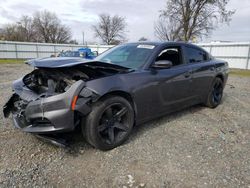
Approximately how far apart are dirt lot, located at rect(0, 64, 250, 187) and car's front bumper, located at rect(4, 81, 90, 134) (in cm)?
46

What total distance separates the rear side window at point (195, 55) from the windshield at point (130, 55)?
999mm

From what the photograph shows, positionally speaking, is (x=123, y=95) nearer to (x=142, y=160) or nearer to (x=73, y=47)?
(x=142, y=160)

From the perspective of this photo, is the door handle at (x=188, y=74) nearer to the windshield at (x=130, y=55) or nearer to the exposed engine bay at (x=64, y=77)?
the windshield at (x=130, y=55)

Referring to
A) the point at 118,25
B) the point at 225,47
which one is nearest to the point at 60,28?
the point at 118,25

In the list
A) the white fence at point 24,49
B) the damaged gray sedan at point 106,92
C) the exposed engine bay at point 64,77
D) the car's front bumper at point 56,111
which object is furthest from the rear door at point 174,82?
the white fence at point 24,49

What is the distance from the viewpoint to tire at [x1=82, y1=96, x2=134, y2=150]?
8.44 ft

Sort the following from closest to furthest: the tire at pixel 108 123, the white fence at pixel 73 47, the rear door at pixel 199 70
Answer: the tire at pixel 108 123 → the rear door at pixel 199 70 → the white fence at pixel 73 47

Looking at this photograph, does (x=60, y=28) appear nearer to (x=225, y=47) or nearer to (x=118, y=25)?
(x=118, y=25)

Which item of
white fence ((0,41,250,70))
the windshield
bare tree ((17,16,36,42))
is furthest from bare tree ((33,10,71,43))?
the windshield

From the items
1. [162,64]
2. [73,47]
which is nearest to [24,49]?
[73,47]

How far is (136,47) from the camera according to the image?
371 centimetres

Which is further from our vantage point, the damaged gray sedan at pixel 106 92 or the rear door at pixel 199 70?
the rear door at pixel 199 70

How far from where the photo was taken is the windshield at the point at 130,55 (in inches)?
130

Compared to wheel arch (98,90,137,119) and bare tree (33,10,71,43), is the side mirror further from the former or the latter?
bare tree (33,10,71,43)
